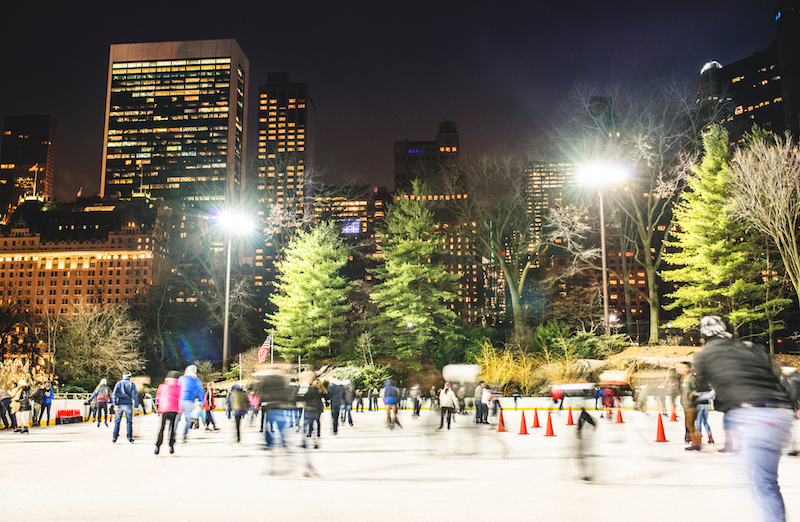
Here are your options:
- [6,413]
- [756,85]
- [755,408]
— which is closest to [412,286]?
[6,413]

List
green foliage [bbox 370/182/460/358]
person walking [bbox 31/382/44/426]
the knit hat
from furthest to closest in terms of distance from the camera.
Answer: green foliage [bbox 370/182/460/358] → person walking [bbox 31/382/44/426] → the knit hat

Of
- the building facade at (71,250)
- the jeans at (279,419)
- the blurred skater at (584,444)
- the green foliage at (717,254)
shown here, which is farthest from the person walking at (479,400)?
the building facade at (71,250)

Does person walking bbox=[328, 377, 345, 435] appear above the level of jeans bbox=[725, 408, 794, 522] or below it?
below

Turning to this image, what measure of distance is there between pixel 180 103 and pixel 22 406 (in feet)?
289

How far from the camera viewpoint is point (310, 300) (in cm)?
3806

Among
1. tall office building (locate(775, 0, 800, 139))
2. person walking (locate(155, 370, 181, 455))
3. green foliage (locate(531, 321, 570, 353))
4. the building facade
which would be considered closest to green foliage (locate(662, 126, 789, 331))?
green foliage (locate(531, 321, 570, 353))

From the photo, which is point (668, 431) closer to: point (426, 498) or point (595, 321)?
point (426, 498)

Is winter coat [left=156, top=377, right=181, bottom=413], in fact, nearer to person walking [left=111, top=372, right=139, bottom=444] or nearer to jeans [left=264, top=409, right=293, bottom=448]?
jeans [left=264, top=409, right=293, bottom=448]

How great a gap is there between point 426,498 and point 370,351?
96.0 feet

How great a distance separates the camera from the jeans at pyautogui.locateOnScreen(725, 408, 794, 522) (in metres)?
4.01

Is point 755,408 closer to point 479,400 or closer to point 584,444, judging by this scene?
point 584,444

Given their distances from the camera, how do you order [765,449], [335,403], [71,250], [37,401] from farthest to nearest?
[71,250] < [37,401] < [335,403] < [765,449]

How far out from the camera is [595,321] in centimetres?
3997

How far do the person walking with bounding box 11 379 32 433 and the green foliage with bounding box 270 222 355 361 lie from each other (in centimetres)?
1788
